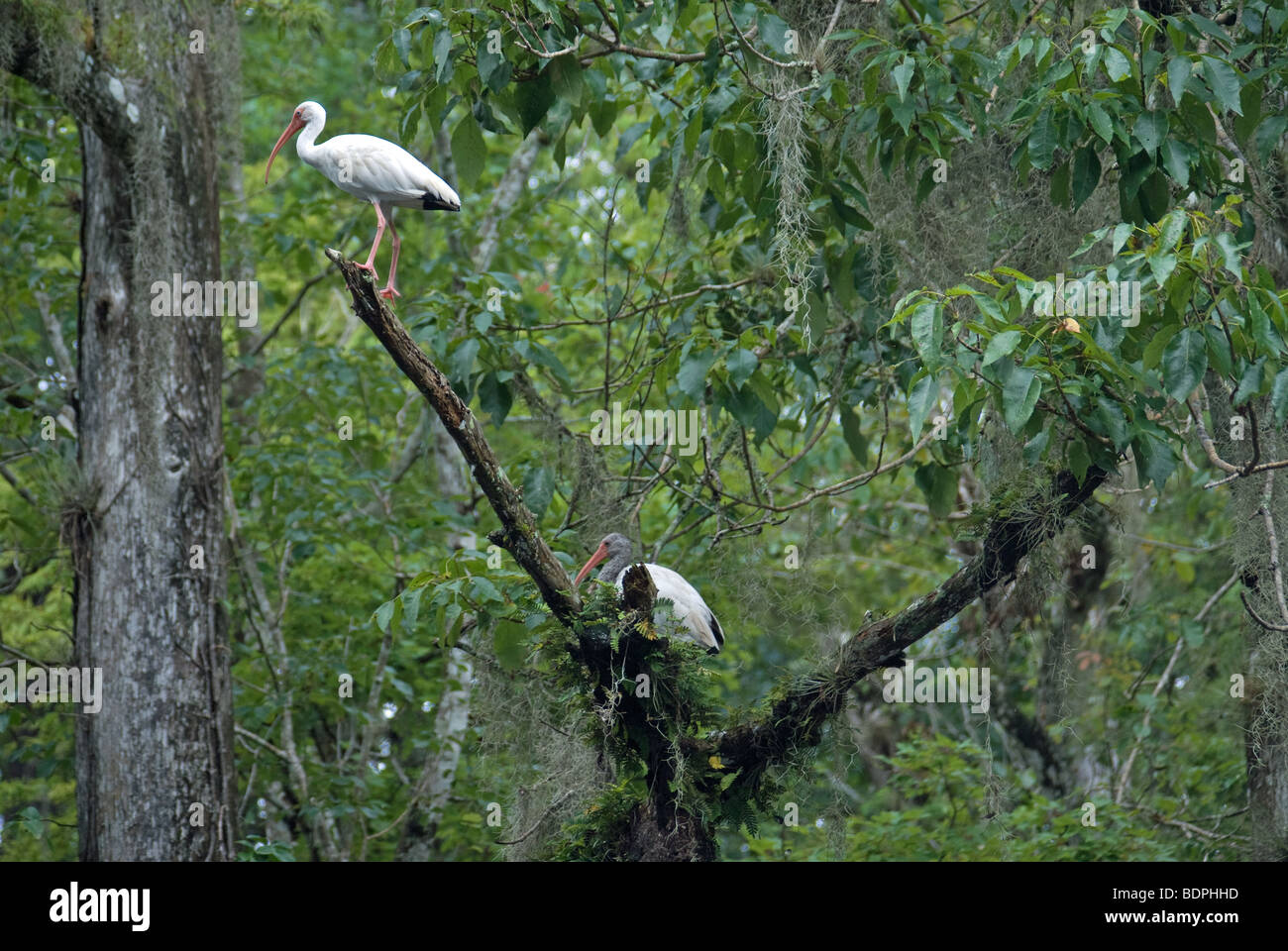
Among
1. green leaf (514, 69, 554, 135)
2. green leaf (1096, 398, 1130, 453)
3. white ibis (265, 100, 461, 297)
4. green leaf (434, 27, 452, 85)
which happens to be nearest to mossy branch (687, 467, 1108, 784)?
green leaf (1096, 398, 1130, 453)

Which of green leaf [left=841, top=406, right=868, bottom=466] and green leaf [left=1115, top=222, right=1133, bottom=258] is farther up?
green leaf [left=1115, top=222, right=1133, bottom=258]

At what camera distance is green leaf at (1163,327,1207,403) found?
12.2 feet

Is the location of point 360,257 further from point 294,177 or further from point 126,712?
point 126,712

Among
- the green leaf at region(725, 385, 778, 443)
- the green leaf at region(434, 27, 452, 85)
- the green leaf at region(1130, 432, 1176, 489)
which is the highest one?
the green leaf at region(434, 27, 452, 85)

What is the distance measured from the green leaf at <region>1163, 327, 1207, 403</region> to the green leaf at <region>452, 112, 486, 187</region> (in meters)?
2.69

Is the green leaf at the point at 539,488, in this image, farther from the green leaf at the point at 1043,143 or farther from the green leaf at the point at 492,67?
the green leaf at the point at 1043,143

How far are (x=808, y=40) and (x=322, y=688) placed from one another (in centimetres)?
439

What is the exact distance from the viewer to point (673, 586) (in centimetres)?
526

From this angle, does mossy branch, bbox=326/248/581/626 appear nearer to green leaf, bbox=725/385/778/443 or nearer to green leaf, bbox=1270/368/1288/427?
green leaf, bbox=725/385/778/443

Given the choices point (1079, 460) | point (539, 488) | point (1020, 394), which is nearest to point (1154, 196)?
point (1079, 460)

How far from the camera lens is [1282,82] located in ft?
15.7

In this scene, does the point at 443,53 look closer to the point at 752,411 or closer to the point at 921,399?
the point at 752,411

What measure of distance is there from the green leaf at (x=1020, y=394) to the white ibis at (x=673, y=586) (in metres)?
1.76

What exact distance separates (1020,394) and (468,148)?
251 centimetres
